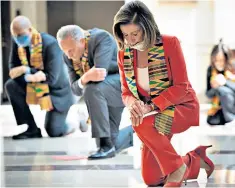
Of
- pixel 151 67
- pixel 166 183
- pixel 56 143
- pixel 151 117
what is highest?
pixel 151 67

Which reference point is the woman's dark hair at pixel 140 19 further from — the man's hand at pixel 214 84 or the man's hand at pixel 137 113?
the man's hand at pixel 214 84

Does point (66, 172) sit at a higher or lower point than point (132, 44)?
lower

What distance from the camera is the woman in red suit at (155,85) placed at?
8.87 ft

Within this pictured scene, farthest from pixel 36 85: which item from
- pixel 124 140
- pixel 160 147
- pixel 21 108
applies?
pixel 160 147

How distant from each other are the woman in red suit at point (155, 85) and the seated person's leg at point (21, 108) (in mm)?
2068

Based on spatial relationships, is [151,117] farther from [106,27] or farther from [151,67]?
[106,27]

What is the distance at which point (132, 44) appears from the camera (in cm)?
272

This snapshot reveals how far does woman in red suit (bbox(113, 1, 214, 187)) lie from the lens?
2.71 metres

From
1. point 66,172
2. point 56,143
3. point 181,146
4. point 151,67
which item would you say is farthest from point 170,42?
point 56,143

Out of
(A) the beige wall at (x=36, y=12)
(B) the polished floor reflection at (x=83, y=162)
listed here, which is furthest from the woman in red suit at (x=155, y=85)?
(A) the beige wall at (x=36, y=12)

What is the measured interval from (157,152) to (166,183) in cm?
15

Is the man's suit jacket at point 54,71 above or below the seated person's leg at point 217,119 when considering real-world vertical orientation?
Result: above

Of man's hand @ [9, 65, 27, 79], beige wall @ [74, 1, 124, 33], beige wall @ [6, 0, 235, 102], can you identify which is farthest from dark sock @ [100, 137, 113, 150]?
beige wall @ [6, 0, 235, 102]

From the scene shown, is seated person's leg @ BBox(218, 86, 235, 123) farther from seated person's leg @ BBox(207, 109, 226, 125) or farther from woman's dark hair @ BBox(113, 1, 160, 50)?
woman's dark hair @ BBox(113, 1, 160, 50)
